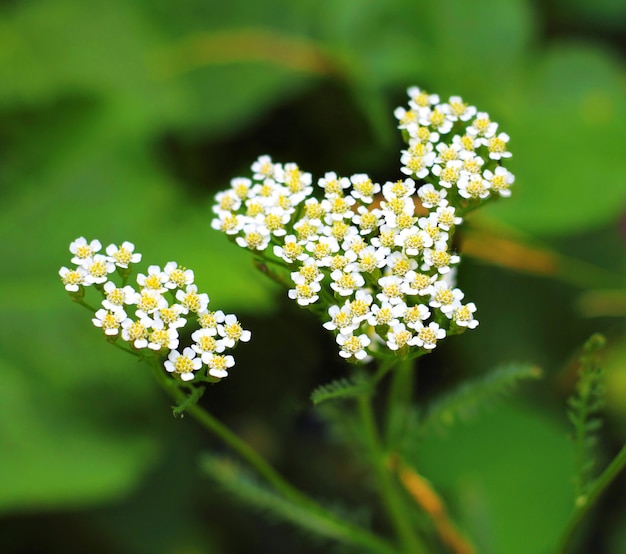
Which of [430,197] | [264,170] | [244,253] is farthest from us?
[244,253]

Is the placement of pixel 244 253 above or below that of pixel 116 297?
above

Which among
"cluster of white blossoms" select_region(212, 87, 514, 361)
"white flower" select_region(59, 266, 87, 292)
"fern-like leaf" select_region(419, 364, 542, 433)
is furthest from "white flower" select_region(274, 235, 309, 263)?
"fern-like leaf" select_region(419, 364, 542, 433)

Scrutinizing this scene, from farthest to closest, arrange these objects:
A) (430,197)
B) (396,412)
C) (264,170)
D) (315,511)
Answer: (396,412) < (315,511) < (264,170) < (430,197)

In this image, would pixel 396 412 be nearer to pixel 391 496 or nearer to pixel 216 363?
pixel 391 496

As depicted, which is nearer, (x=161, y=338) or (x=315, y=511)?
(x=161, y=338)

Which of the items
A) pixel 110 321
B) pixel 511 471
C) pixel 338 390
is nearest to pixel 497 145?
pixel 338 390

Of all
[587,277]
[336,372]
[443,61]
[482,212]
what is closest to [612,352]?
[587,277]

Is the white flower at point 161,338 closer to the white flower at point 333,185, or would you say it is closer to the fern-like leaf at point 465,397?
the white flower at point 333,185
